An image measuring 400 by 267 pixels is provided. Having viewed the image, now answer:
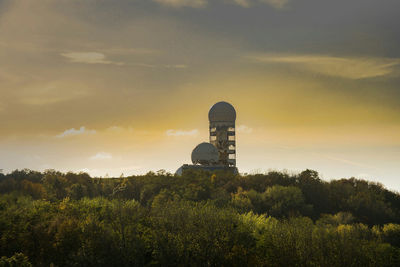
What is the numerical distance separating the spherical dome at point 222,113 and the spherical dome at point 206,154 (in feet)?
18.8

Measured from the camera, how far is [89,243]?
33.9 meters

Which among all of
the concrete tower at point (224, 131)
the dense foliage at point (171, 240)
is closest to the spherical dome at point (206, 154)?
the concrete tower at point (224, 131)

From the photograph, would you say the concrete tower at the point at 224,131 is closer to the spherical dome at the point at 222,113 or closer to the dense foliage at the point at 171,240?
the spherical dome at the point at 222,113

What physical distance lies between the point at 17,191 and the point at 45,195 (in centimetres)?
480

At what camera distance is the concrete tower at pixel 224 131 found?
86812mm

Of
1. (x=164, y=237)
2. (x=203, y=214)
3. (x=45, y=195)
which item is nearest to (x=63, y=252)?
(x=164, y=237)

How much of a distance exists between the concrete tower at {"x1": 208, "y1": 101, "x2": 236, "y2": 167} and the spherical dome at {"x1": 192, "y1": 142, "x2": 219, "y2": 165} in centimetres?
269

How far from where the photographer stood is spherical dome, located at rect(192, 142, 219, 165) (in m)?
84.6

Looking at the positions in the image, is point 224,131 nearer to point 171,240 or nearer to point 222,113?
point 222,113

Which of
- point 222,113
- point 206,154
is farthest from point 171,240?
point 222,113

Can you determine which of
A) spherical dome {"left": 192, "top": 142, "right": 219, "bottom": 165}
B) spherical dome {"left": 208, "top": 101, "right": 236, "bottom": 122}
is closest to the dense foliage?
spherical dome {"left": 192, "top": 142, "right": 219, "bottom": 165}

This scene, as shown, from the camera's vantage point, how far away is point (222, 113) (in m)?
86.6

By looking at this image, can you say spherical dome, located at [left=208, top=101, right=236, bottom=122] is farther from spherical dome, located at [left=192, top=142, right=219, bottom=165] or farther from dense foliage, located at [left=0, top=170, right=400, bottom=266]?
dense foliage, located at [left=0, top=170, right=400, bottom=266]

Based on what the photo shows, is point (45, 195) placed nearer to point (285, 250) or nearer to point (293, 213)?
point (293, 213)
